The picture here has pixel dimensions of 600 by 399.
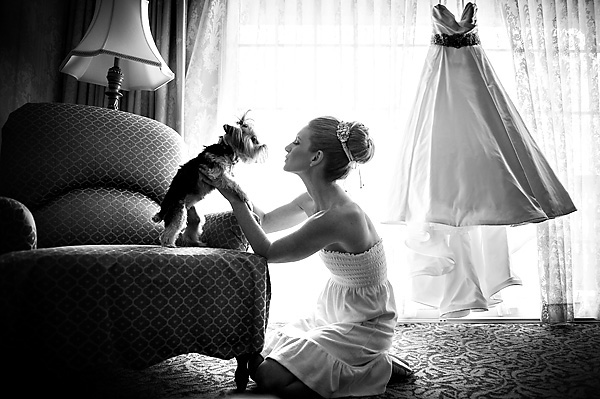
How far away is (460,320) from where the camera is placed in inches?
123

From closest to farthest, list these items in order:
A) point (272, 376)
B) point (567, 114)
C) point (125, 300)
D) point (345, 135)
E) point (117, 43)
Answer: point (125, 300), point (272, 376), point (345, 135), point (117, 43), point (567, 114)

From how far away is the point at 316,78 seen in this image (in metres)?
3.27

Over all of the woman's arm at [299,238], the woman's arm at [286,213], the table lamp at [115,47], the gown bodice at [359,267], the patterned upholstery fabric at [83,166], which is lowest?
the gown bodice at [359,267]

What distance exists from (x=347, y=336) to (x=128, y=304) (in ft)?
2.47

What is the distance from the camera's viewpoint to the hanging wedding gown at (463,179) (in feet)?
7.88

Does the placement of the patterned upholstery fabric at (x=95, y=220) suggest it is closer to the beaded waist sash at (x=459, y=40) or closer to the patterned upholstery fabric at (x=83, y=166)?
the patterned upholstery fabric at (x=83, y=166)

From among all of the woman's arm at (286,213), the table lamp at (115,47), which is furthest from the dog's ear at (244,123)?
the table lamp at (115,47)

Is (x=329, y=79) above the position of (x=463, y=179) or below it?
above

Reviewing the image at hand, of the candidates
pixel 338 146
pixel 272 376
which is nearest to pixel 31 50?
pixel 338 146

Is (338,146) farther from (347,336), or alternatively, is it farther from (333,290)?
(347,336)

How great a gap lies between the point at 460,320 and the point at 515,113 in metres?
1.37

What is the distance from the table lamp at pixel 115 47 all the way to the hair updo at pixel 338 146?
1293mm

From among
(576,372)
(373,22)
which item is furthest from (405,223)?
(373,22)

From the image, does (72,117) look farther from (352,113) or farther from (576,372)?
(576,372)
